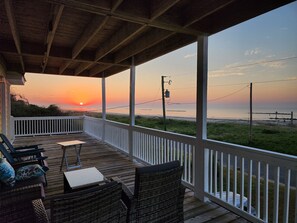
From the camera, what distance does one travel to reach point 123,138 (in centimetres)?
609

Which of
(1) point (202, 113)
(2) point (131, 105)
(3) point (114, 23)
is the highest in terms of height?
(3) point (114, 23)

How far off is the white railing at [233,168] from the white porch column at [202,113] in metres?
0.07

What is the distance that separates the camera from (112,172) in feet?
14.4

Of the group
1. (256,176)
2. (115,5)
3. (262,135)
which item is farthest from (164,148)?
(262,135)

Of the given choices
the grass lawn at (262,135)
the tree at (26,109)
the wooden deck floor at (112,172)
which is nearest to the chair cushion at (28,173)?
the wooden deck floor at (112,172)

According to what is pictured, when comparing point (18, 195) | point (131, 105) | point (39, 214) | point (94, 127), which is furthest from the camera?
point (94, 127)

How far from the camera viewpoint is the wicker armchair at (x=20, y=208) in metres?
1.59

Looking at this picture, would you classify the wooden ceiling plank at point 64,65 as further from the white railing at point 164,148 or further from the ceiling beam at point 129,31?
the white railing at point 164,148

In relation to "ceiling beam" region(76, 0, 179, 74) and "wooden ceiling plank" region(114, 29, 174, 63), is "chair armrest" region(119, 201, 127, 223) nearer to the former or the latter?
"ceiling beam" region(76, 0, 179, 74)

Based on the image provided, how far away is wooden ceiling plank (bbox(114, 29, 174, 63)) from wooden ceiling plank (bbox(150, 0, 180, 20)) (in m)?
0.78

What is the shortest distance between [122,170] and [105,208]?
3216 millimetres

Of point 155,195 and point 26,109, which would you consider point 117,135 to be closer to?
point 155,195

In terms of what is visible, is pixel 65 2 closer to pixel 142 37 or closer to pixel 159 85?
pixel 142 37

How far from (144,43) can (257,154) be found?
2895mm
